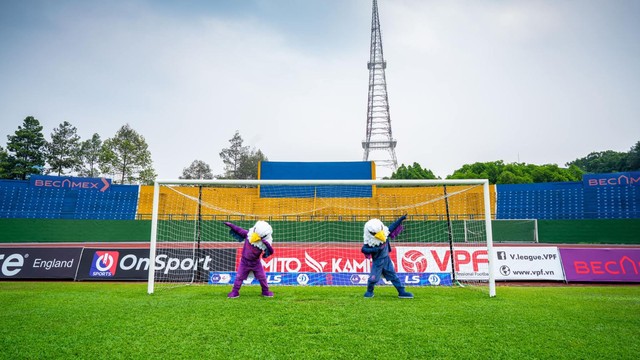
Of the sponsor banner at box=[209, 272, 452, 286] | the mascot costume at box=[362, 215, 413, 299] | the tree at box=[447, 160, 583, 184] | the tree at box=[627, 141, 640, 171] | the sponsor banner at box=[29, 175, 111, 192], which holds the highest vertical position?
the tree at box=[627, 141, 640, 171]

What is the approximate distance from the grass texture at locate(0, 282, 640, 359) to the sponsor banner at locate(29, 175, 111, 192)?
64.0 ft

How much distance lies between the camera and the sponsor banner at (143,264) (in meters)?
9.81

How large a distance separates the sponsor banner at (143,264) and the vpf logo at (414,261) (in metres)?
5.26

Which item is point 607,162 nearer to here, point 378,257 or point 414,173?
point 414,173

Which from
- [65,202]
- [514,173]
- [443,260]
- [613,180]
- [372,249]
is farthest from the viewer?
[514,173]

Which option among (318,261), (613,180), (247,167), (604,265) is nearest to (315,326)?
(318,261)

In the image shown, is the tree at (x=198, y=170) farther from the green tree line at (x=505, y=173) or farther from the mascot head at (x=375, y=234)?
the mascot head at (x=375, y=234)

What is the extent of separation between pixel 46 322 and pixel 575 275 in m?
12.5

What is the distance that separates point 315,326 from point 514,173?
4028 cm

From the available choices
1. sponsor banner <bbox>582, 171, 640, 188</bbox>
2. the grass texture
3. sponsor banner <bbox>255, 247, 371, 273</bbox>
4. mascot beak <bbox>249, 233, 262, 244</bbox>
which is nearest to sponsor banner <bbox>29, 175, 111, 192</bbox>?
the grass texture

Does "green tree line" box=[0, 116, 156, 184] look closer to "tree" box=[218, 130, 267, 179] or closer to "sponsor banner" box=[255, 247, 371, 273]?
"tree" box=[218, 130, 267, 179]

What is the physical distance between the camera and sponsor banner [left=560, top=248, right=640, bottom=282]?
388 inches

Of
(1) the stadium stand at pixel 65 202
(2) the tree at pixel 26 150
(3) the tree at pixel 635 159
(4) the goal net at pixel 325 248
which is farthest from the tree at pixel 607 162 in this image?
(2) the tree at pixel 26 150

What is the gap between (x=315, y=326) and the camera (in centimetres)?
470
